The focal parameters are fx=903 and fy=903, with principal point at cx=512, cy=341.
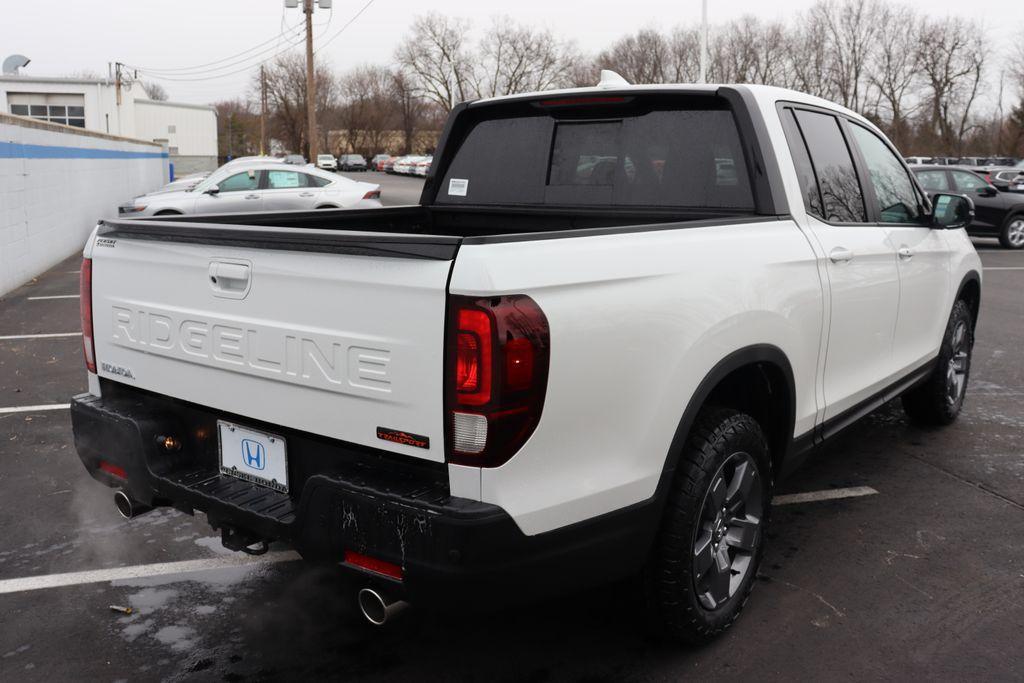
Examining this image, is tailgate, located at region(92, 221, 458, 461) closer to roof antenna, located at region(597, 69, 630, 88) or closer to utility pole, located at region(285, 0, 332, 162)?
roof antenna, located at region(597, 69, 630, 88)

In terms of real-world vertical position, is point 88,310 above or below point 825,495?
above

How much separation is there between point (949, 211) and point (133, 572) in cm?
440

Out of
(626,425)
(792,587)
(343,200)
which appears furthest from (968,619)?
(343,200)

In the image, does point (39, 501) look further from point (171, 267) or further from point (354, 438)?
point (354, 438)

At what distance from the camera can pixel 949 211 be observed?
15.9 ft

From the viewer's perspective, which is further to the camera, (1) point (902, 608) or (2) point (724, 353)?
(1) point (902, 608)

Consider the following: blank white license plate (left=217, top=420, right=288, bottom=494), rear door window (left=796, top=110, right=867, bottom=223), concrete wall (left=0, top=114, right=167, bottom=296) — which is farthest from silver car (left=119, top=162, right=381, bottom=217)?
blank white license plate (left=217, top=420, right=288, bottom=494)

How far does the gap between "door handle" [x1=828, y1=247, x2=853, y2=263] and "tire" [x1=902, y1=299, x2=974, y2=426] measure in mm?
1826

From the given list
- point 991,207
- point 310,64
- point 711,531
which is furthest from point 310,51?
point 711,531

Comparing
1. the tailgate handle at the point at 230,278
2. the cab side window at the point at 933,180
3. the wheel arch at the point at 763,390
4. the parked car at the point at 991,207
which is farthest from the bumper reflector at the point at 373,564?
the parked car at the point at 991,207

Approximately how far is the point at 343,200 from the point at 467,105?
14.4 m

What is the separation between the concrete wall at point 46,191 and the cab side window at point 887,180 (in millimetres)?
10942

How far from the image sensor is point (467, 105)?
4457 mm

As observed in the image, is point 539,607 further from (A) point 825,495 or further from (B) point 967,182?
(B) point 967,182
